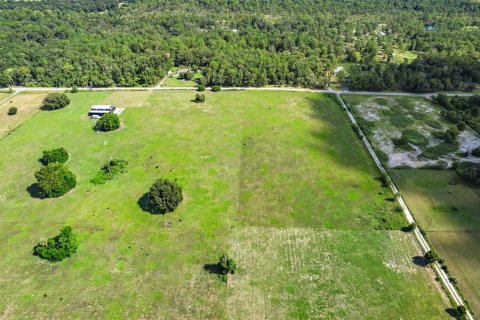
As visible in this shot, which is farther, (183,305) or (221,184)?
(221,184)

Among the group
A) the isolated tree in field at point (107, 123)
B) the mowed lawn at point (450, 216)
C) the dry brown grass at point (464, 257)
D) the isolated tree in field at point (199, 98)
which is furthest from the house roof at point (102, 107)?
the dry brown grass at point (464, 257)

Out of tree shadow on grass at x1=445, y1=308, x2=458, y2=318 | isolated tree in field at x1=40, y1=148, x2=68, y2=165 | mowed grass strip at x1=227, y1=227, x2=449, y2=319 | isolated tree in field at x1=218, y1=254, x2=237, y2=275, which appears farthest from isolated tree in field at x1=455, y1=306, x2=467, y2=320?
isolated tree in field at x1=40, y1=148, x2=68, y2=165

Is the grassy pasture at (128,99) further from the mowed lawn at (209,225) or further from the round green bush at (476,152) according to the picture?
the round green bush at (476,152)

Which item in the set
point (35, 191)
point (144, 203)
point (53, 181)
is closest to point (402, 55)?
point (144, 203)

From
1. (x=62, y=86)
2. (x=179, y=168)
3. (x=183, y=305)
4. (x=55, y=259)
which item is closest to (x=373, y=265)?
(x=183, y=305)

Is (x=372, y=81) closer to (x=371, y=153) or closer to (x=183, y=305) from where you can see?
(x=371, y=153)

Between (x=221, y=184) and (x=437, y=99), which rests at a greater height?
(x=437, y=99)

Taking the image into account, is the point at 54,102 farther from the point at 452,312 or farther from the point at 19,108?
the point at 452,312
